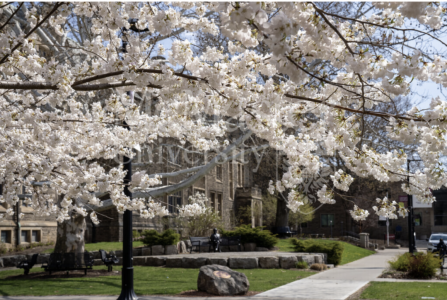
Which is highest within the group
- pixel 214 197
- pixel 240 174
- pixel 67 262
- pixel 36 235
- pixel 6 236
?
pixel 240 174

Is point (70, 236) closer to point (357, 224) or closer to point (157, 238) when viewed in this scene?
point (157, 238)

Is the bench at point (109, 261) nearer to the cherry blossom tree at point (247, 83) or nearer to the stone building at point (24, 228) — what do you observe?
the cherry blossom tree at point (247, 83)

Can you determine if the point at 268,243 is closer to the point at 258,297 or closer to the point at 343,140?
the point at 258,297

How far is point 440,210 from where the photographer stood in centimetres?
6619

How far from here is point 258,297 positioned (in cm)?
1059

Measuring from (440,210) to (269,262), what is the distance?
5583cm

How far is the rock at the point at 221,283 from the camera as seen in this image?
36.6 ft

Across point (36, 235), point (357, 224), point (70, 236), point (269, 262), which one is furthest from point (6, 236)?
point (357, 224)

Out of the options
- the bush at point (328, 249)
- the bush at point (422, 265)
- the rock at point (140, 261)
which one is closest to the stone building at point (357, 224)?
the bush at point (328, 249)

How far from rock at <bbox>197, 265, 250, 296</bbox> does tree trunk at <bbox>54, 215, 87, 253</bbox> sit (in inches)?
266

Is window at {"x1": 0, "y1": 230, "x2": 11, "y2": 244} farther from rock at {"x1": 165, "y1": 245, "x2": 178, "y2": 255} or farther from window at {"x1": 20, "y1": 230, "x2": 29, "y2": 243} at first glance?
rock at {"x1": 165, "y1": 245, "x2": 178, "y2": 255}

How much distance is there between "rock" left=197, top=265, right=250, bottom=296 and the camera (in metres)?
11.1

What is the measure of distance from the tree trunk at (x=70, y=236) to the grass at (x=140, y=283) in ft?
4.14

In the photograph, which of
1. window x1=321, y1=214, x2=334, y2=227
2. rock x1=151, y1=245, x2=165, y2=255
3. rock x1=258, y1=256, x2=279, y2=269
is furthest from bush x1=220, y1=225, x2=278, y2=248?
window x1=321, y1=214, x2=334, y2=227
